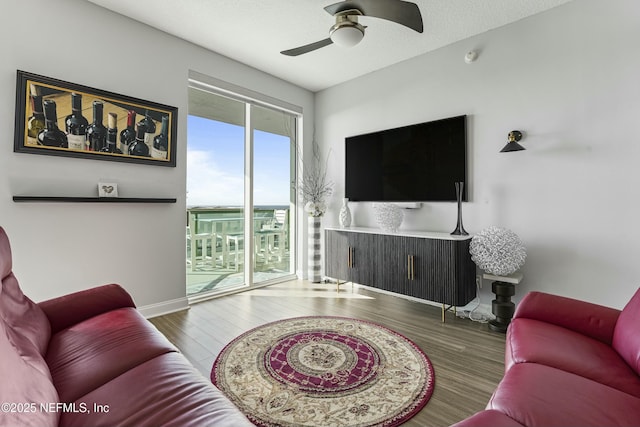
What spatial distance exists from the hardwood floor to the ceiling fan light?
90.4 inches

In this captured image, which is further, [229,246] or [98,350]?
[229,246]

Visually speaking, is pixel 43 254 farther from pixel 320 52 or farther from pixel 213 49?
pixel 320 52

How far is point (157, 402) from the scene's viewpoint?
3.11ft

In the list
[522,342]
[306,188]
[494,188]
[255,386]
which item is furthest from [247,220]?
[522,342]

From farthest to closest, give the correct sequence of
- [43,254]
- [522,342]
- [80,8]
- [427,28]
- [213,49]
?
[213,49] → [427,28] → [80,8] → [43,254] → [522,342]

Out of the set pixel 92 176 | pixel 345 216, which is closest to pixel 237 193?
pixel 345 216

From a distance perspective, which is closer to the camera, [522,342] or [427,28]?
[522,342]

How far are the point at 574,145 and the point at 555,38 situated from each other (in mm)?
929

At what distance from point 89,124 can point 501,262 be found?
359cm

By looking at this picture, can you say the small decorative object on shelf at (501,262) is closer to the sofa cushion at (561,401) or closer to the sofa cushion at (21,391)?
the sofa cushion at (561,401)

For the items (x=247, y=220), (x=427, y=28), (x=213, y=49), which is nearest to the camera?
(x=427, y=28)

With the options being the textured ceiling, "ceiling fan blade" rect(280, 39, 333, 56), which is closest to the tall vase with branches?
the textured ceiling

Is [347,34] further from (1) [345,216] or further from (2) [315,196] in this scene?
(2) [315,196]

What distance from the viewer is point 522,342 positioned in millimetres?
1345
